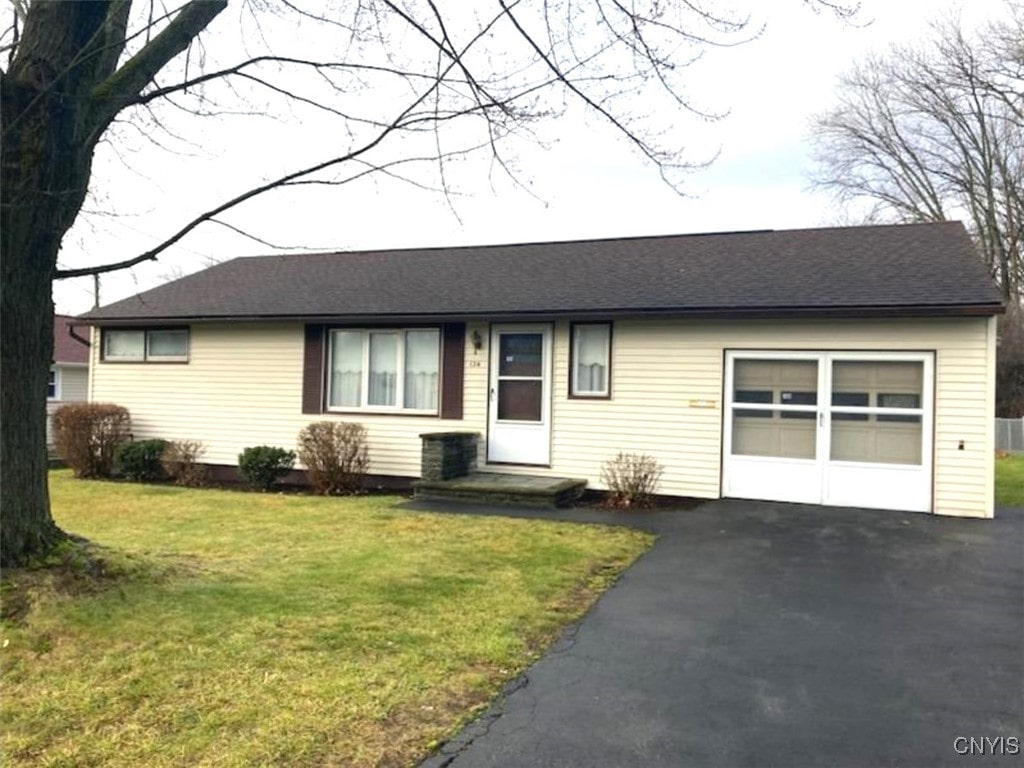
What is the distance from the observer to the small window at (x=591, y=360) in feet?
35.9

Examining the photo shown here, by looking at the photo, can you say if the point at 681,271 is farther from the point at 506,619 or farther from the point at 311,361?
the point at 506,619

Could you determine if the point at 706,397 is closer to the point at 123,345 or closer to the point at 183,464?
the point at 183,464

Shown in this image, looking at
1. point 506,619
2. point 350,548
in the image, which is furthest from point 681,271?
point 506,619

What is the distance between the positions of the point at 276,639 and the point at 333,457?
7023 mm

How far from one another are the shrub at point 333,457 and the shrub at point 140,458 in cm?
288

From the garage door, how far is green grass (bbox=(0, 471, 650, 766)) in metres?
3.10

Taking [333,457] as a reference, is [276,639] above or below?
below

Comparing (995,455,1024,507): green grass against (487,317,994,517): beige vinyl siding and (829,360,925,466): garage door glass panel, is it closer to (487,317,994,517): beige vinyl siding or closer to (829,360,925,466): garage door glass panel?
(487,317,994,517): beige vinyl siding

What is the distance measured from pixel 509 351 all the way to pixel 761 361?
3618 millimetres

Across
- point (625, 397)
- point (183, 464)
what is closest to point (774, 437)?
point (625, 397)

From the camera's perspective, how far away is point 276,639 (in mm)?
4434

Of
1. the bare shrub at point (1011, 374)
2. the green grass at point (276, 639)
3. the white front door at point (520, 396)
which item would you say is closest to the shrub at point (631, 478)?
the white front door at point (520, 396)

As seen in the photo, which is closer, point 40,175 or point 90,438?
point 40,175

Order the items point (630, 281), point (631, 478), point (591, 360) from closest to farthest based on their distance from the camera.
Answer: point (631, 478), point (591, 360), point (630, 281)
